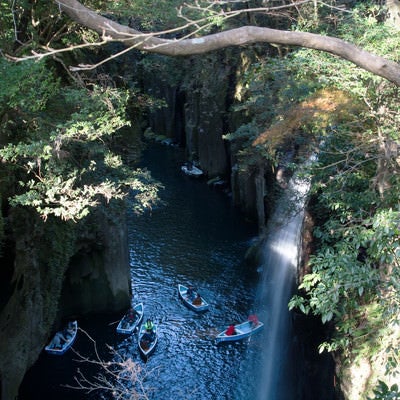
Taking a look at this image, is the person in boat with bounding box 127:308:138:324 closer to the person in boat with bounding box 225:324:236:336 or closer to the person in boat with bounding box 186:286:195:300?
the person in boat with bounding box 186:286:195:300

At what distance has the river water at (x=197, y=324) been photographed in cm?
1493

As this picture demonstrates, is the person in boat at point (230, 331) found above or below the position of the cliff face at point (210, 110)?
below

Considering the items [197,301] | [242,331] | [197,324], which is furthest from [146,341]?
[242,331]

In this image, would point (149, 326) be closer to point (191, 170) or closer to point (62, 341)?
point (62, 341)

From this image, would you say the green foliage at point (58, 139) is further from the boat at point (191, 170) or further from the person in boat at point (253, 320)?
the boat at point (191, 170)

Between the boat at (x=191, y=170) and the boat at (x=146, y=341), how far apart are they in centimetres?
1748

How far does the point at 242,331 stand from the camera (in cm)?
1722

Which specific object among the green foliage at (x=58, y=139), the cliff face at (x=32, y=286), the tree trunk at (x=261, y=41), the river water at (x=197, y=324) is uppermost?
the tree trunk at (x=261, y=41)

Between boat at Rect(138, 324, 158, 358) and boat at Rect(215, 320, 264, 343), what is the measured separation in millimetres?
2360

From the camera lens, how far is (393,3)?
578 cm

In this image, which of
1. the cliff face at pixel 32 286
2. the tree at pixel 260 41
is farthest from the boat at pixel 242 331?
the tree at pixel 260 41

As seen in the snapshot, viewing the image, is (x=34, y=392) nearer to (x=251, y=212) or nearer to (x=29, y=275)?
(x=29, y=275)

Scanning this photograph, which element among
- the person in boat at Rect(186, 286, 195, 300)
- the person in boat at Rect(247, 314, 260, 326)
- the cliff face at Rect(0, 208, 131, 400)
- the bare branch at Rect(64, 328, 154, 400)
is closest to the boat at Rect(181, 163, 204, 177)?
the person in boat at Rect(186, 286, 195, 300)

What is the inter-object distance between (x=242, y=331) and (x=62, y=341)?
6.77m
